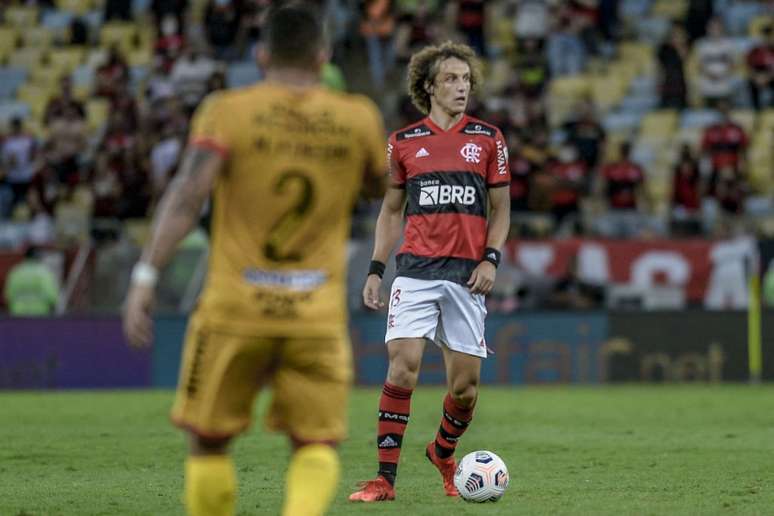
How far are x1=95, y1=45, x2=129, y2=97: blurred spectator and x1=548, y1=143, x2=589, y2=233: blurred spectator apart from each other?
7.97 meters

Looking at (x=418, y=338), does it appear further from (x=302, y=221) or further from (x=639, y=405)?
(x=639, y=405)

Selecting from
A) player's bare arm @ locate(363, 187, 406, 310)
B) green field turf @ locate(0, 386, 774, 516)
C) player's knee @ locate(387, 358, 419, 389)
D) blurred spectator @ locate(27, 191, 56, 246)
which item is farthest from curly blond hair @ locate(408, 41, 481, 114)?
blurred spectator @ locate(27, 191, 56, 246)

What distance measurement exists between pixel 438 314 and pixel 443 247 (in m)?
0.38

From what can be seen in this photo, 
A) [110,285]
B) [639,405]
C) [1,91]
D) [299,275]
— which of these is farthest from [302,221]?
[1,91]

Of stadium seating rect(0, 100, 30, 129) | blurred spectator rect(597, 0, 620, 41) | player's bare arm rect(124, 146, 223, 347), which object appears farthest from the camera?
stadium seating rect(0, 100, 30, 129)

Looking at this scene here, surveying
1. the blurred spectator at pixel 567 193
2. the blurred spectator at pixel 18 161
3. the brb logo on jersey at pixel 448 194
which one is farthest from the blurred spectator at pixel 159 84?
the brb logo on jersey at pixel 448 194

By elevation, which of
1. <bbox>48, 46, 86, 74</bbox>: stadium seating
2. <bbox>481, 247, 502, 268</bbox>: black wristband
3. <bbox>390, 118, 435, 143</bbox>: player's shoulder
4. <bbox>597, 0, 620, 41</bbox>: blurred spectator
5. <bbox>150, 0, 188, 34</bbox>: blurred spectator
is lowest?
<bbox>481, 247, 502, 268</bbox>: black wristband

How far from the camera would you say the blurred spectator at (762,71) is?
2355 cm

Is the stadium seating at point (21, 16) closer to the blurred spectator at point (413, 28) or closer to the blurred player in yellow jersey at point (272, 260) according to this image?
the blurred spectator at point (413, 28)

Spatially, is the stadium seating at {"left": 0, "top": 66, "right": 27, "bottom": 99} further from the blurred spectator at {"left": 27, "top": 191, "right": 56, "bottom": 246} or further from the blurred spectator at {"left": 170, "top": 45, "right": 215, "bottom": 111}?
the blurred spectator at {"left": 27, "top": 191, "right": 56, "bottom": 246}

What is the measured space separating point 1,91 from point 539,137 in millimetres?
10564

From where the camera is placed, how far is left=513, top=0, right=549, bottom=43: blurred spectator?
82.7ft

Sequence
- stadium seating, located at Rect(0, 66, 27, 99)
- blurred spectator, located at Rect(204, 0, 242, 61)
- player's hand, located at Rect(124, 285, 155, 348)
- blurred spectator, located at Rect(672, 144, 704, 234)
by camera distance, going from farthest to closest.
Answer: stadium seating, located at Rect(0, 66, 27, 99) < blurred spectator, located at Rect(204, 0, 242, 61) < blurred spectator, located at Rect(672, 144, 704, 234) < player's hand, located at Rect(124, 285, 155, 348)

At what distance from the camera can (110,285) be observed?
21375 mm
